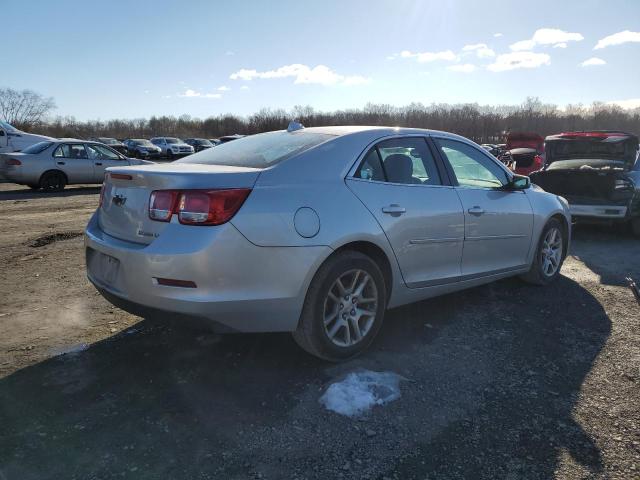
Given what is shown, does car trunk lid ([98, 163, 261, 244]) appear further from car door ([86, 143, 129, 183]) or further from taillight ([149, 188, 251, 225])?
car door ([86, 143, 129, 183])

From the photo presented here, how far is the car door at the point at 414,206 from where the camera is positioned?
3.65 meters

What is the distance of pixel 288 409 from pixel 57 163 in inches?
567

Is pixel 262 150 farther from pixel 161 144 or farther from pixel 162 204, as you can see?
pixel 161 144

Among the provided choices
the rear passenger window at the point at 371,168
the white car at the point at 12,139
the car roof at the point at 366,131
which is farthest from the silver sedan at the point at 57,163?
the rear passenger window at the point at 371,168

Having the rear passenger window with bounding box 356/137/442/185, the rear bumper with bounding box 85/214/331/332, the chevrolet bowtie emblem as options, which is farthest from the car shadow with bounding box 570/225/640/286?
the chevrolet bowtie emblem

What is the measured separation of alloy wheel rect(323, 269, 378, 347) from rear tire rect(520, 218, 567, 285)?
99.1 inches

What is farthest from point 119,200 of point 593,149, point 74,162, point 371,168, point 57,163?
point 74,162

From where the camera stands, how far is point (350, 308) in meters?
3.54

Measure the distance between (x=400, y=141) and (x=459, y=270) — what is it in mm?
1176

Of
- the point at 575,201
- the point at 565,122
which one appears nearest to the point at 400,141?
the point at 575,201

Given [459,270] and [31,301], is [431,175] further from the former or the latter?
[31,301]

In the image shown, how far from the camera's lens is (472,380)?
11.1 feet

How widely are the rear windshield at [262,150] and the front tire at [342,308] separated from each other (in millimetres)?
781

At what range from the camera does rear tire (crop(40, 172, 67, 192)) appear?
48.7 ft
